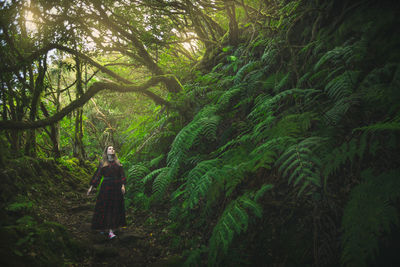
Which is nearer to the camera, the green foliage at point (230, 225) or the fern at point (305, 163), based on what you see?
the fern at point (305, 163)

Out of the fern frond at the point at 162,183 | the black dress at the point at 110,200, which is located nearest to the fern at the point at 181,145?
the fern frond at the point at 162,183

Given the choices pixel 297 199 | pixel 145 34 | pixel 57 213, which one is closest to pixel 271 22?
pixel 145 34

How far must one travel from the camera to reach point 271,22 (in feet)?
15.0

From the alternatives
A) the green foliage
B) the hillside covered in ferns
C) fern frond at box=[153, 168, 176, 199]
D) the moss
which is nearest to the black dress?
the moss

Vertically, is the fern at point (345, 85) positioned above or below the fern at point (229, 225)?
above

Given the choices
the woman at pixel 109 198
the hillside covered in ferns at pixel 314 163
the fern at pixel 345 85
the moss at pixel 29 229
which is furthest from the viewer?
the woman at pixel 109 198

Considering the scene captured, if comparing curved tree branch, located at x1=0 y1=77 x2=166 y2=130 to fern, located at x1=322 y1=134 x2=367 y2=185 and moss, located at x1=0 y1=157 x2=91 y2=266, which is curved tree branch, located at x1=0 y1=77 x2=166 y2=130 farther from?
fern, located at x1=322 y1=134 x2=367 y2=185

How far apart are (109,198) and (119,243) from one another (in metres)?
0.92

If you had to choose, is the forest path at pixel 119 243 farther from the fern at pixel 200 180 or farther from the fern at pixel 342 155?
the fern at pixel 342 155

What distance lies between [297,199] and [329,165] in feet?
2.62

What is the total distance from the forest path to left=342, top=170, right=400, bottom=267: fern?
6.70ft

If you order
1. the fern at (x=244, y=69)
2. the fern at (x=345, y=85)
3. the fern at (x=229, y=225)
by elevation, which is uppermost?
the fern at (x=244, y=69)

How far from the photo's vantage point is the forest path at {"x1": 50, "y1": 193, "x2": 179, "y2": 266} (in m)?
2.98

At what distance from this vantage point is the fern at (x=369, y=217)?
1145mm
